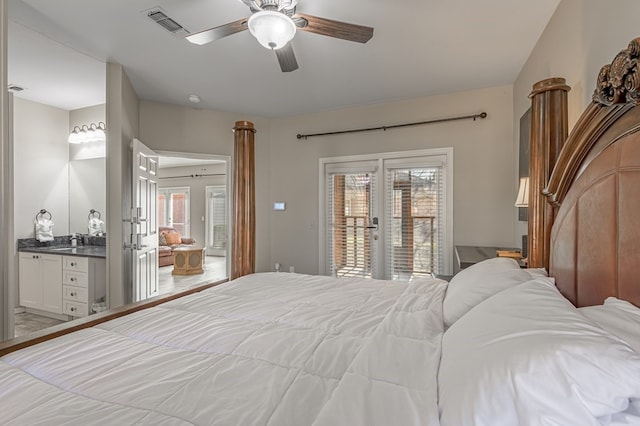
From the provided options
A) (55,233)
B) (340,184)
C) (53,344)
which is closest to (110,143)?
(55,233)

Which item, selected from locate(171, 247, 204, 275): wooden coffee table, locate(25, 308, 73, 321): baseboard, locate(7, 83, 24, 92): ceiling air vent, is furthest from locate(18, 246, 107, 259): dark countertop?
locate(171, 247, 204, 275): wooden coffee table

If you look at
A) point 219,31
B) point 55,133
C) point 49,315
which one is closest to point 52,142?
point 55,133

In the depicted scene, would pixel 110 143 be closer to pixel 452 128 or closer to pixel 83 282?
pixel 83 282

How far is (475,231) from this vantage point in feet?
11.3

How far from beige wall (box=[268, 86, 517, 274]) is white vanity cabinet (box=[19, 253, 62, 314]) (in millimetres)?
2526

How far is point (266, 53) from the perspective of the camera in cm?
270

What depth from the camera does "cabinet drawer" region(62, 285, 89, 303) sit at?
3.29 m

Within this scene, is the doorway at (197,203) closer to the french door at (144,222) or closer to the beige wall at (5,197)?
the french door at (144,222)

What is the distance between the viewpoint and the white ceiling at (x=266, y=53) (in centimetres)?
211

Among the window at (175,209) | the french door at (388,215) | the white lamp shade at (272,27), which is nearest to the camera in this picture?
the white lamp shade at (272,27)

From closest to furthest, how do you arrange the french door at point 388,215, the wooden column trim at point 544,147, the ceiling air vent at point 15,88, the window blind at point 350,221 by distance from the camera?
the wooden column trim at point 544,147, the ceiling air vent at point 15,88, the french door at point 388,215, the window blind at point 350,221

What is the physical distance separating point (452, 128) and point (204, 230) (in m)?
7.07

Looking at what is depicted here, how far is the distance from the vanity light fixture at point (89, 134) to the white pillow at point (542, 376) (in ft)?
15.6

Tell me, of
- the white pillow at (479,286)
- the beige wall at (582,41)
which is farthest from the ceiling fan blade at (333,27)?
the white pillow at (479,286)
